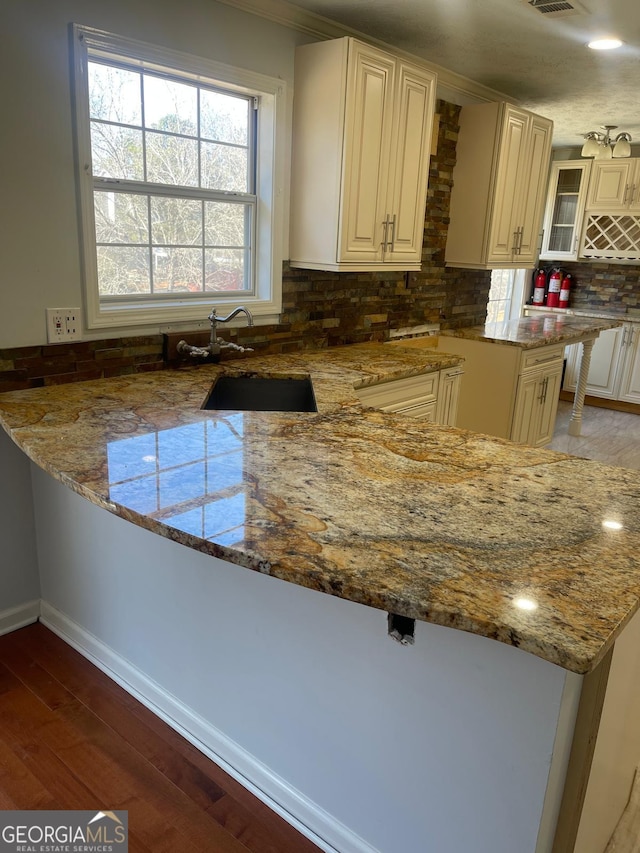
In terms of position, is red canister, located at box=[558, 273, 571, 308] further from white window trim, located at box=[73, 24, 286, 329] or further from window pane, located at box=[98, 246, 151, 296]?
window pane, located at box=[98, 246, 151, 296]

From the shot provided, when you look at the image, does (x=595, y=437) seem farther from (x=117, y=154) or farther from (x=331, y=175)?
(x=117, y=154)

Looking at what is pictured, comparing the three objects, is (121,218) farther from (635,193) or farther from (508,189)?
(635,193)

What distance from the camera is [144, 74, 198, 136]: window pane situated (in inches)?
96.2

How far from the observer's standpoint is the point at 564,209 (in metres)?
6.04

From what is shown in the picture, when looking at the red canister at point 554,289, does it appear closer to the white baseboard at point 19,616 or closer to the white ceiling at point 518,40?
the white ceiling at point 518,40

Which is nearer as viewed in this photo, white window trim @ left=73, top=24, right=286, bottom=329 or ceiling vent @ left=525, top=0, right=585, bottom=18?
white window trim @ left=73, top=24, right=286, bottom=329

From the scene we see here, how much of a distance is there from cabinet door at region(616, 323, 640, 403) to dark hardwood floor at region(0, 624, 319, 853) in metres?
5.35

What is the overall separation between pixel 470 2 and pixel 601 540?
7.63ft

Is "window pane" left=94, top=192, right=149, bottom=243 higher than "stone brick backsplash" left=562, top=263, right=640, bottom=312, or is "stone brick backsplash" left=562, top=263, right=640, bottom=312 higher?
"window pane" left=94, top=192, right=149, bottom=243

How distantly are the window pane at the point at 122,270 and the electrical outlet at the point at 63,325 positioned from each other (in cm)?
20

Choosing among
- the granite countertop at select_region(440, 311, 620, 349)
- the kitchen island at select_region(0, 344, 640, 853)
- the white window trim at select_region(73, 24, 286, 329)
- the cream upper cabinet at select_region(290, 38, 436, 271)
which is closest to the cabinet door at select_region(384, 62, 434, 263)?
the cream upper cabinet at select_region(290, 38, 436, 271)

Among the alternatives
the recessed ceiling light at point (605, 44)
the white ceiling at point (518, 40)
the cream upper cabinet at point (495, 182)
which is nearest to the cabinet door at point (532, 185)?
the cream upper cabinet at point (495, 182)

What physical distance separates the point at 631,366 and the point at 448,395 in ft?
10.7

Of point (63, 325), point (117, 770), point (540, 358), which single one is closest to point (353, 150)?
point (63, 325)
